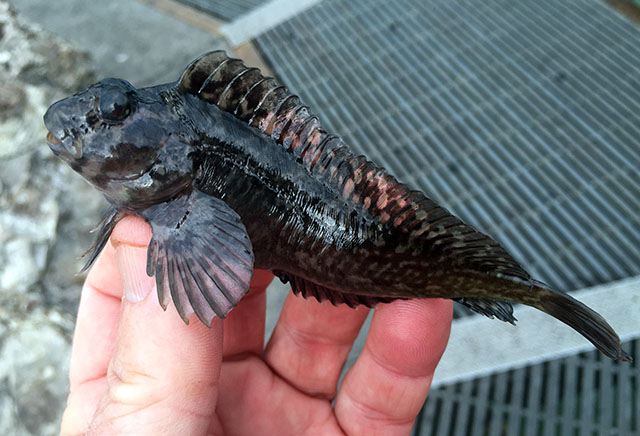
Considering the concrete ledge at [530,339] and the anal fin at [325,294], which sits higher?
the anal fin at [325,294]

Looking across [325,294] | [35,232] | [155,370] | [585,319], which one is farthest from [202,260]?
[35,232]

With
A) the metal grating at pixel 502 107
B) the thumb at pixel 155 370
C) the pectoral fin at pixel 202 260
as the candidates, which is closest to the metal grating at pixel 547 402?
the metal grating at pixel 502 107

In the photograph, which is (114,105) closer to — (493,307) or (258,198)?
(258,198)

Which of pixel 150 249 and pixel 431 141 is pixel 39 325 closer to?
pixel 150 249

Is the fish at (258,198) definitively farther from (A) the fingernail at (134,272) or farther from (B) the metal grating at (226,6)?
(B) the metal grating at (226,6)

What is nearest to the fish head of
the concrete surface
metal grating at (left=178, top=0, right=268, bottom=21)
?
the concrete surface

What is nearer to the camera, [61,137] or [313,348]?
[61,137]
